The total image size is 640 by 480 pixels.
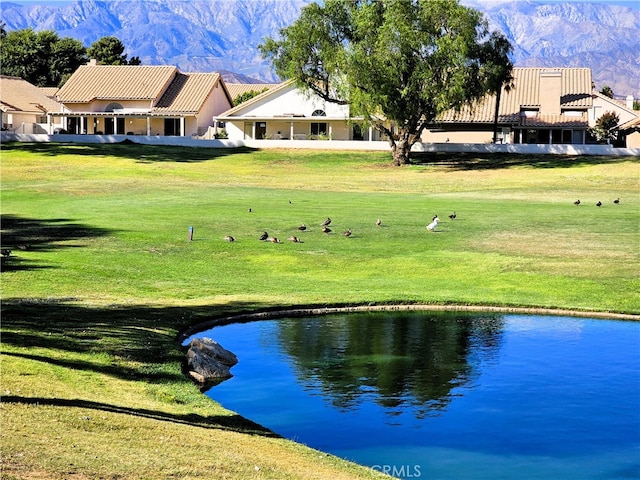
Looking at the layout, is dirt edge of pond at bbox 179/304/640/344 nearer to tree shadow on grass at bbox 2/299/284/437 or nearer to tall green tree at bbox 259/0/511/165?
tree shadow on grass at bbox 2/299/284/437

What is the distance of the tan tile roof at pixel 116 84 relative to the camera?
105m

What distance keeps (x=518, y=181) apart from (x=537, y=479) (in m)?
56.4

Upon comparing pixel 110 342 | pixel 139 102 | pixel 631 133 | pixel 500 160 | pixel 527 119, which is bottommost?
pixel 110 342

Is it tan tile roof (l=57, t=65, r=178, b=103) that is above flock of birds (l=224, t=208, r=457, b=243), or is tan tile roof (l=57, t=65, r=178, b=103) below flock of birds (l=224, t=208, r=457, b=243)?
above

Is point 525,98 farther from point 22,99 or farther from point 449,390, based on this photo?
point 449,390

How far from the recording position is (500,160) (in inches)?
3305

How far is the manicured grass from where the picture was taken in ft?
50.2

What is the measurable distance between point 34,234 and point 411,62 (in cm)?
4391

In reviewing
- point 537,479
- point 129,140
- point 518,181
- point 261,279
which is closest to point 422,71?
point 518,181

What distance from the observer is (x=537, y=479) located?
17.2 m

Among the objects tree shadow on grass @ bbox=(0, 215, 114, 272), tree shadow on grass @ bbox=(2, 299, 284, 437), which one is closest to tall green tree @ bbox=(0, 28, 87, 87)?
tree shadow on grass @ bbox=(0, 215, 114, 272)

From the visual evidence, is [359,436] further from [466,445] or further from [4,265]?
[4,265]

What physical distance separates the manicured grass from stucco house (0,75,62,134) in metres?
26.2

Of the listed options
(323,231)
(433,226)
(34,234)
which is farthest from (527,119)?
(34,234)
